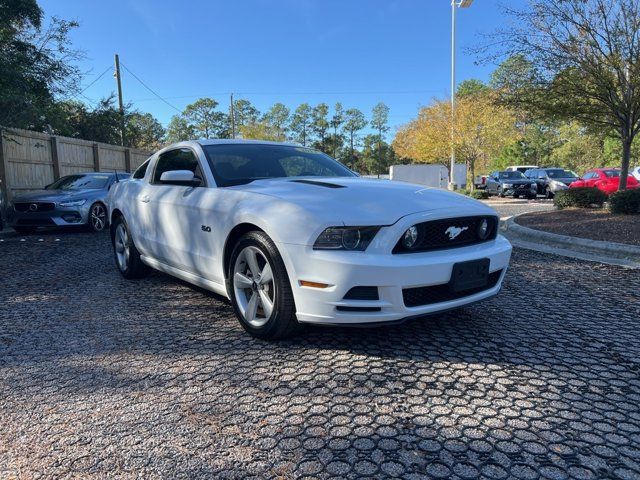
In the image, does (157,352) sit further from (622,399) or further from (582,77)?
(582,77)

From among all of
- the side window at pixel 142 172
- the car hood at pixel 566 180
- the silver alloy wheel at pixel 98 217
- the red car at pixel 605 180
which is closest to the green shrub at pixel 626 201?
the side window at pixel 142 172

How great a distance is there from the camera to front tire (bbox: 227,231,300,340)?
3.14 metres

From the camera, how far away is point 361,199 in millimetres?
3205

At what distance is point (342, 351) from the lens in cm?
321

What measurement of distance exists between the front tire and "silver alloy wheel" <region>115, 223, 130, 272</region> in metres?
2.50

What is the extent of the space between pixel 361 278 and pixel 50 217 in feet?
31.0

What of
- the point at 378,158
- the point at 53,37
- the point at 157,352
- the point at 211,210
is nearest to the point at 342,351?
the point at 157,352

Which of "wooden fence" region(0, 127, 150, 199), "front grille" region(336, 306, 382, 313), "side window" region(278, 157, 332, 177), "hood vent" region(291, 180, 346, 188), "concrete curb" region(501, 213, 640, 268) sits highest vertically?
"wooden fence" region(0, 127, 150, 199)

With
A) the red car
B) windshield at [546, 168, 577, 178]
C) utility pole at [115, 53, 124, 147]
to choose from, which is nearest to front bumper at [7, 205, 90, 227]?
the red car

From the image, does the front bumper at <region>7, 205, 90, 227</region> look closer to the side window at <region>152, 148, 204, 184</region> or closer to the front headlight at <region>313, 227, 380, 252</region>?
the side window at <region>152, 148, 204, 184</region>

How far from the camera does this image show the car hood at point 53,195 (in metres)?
10.2

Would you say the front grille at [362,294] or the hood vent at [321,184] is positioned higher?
the hood vent at [321,184]

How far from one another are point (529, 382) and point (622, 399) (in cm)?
45

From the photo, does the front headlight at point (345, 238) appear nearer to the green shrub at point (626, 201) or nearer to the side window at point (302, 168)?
the side window at point (302, 168)
